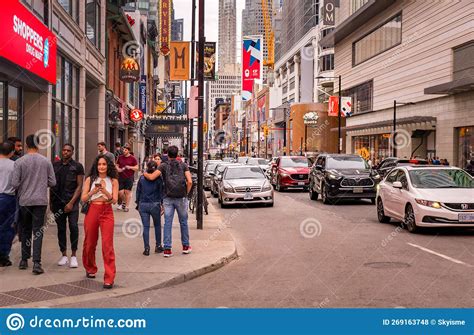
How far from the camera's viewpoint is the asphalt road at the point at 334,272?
23.7 ft

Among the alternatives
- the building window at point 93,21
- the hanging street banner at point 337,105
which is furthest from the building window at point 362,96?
the building window at point 93,21

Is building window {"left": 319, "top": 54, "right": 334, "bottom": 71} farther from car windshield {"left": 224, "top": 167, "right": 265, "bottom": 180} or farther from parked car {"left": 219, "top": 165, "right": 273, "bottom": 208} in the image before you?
parked car {"left": 219, "top": 165, "right": 273, "bottom": 208}

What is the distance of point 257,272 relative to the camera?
365 inches

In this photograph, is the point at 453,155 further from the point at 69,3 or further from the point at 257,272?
the point at 257,272

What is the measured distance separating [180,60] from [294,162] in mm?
9917

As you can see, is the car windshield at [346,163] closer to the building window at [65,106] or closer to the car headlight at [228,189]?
the car headlight at [228,189]

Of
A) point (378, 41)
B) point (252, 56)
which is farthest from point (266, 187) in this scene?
point (252, 56)

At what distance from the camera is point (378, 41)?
54.7m

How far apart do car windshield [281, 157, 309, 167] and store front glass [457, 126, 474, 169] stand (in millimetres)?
12460

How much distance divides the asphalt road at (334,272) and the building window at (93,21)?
11438mm

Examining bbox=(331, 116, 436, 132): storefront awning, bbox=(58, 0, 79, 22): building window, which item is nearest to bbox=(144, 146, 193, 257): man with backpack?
bbox=(58, 0, 79, 22): building window

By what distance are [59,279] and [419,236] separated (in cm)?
792

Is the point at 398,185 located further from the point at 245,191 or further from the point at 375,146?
the point at 375,146

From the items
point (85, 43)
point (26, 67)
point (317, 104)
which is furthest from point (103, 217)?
point (317, 104)
